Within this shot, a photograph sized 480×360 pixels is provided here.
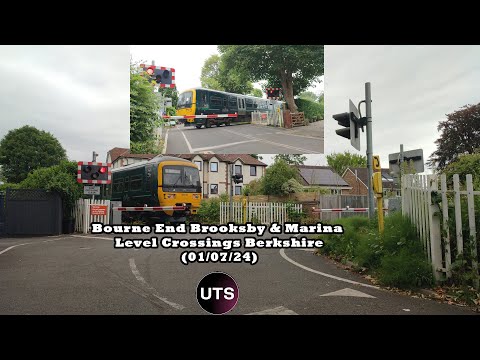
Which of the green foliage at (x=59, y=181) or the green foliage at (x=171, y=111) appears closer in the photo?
the green foliage at (x=59, y=181)

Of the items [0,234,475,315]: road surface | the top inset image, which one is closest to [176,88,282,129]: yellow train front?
the top inset image

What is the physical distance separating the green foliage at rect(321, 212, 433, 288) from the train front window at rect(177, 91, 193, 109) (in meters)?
6.81

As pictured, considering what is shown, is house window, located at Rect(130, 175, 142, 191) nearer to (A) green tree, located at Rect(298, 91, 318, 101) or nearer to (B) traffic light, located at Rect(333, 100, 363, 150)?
(B) traffic light, located at Rect(333, 100, 363, 150)

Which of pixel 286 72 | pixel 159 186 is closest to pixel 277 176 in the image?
pixel 286 72

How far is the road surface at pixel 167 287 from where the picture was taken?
9.50 ft

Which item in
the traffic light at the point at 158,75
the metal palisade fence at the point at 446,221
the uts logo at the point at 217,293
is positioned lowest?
the uts logo at the point at 217,293

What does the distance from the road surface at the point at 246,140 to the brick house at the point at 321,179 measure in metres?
0.74

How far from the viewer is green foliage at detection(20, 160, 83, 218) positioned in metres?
9.38

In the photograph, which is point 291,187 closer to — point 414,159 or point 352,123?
point 414,159

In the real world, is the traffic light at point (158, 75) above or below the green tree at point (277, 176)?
above

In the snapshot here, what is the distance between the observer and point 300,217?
5.96 meters

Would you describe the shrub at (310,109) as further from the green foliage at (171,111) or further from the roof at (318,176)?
the green foliage at (171,111)

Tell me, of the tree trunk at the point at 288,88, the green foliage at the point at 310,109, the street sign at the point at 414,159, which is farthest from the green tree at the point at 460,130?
the street sign at the point at 414,159
